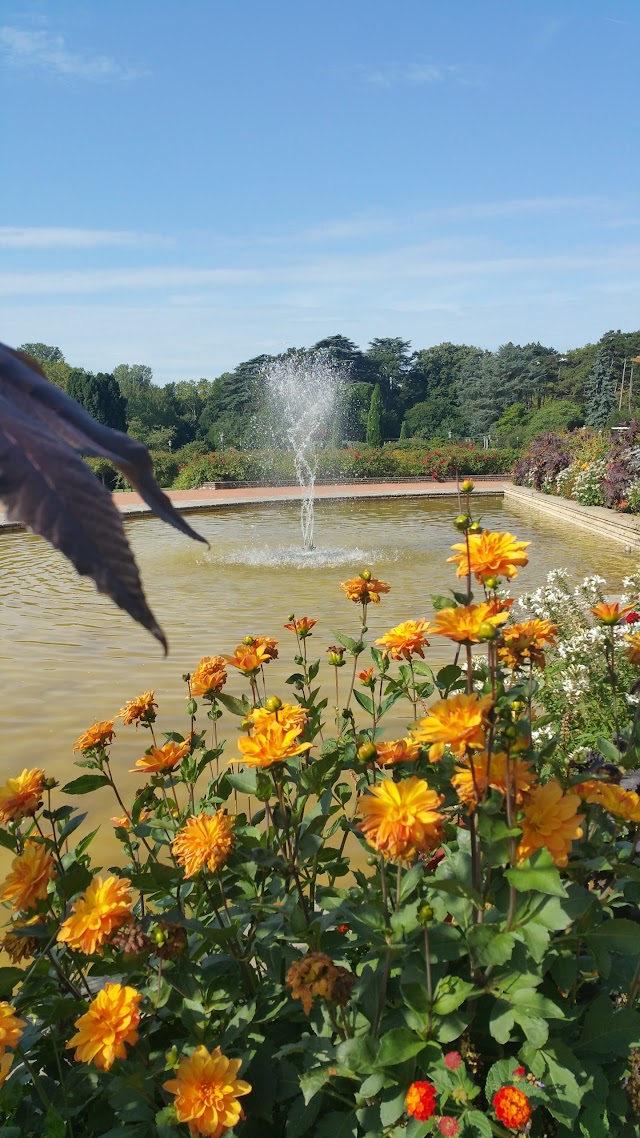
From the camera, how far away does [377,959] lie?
1349mm

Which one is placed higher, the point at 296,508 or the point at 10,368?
the point at 10,368

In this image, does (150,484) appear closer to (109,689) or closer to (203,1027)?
(203,1027)

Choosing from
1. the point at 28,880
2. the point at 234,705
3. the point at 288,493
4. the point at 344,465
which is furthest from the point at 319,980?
the point at 344,465

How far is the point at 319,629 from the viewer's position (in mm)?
6422

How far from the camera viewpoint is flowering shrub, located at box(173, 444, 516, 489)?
24453 mm

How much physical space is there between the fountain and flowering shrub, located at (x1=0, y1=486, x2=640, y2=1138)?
32.9ft

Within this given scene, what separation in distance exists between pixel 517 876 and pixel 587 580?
2.85 m

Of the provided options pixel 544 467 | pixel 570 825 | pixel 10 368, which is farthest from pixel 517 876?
pixel 544 467

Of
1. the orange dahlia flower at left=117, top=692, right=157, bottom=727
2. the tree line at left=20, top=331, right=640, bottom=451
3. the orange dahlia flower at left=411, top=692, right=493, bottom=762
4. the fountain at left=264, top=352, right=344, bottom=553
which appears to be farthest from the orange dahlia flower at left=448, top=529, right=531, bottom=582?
the tree line at left=20, top=331, right=640, bottom=451

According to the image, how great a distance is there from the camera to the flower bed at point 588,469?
1342 cm

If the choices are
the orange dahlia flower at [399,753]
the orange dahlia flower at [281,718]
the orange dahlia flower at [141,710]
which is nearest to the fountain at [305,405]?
the orange dahlia flower at [141,710]

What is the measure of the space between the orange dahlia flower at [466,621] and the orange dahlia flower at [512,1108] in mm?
636

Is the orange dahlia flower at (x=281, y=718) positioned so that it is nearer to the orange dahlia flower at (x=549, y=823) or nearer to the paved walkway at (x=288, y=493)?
the orange dahlia flower at (x=549, y=823)

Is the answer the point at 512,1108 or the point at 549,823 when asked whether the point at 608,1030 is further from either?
the point at 549,823
